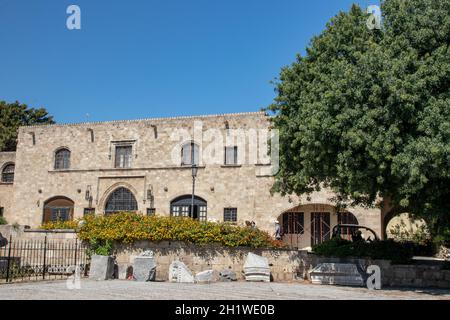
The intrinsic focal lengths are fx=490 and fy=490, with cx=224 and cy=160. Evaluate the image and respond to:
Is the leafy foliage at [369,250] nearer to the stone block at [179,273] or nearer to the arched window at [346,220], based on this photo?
the stone block at [179,273]

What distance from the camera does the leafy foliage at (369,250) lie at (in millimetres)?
13957

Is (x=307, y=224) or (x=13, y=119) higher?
(x=13, y=119)

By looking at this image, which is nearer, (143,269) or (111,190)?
(143,269)

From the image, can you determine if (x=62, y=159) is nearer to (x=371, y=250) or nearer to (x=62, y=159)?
(x=62, y=159)

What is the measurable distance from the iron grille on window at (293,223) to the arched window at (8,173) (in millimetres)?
18556

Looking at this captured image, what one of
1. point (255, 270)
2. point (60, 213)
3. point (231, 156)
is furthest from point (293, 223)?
point (60, 213)

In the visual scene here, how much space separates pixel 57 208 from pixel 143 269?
1790cm

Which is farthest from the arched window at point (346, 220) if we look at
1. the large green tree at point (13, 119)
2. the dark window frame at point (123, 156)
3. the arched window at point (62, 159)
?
the large green tree at point (13, 119)

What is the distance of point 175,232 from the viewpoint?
46.5 feet

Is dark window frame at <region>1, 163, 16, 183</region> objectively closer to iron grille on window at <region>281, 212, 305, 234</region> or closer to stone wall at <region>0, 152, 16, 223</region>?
stone wall at <region>0, 152, 16, 223</region>

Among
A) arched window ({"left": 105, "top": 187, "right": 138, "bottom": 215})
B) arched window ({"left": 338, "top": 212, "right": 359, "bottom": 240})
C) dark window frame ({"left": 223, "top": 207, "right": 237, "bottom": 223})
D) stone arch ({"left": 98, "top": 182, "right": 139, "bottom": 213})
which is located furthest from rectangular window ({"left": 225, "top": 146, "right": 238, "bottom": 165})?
arched window ({"left": 338, "top": 212, "right": 359, "bottom": 240})

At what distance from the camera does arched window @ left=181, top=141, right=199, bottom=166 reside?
88.6 feet

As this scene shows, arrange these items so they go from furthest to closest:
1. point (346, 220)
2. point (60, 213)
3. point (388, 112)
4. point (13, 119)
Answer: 1. point (13, 119)
2. point (60, 213)
3. point (346, 220)
4. point (388, 112)

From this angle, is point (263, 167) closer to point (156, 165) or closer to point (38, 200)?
point (156, 165)
